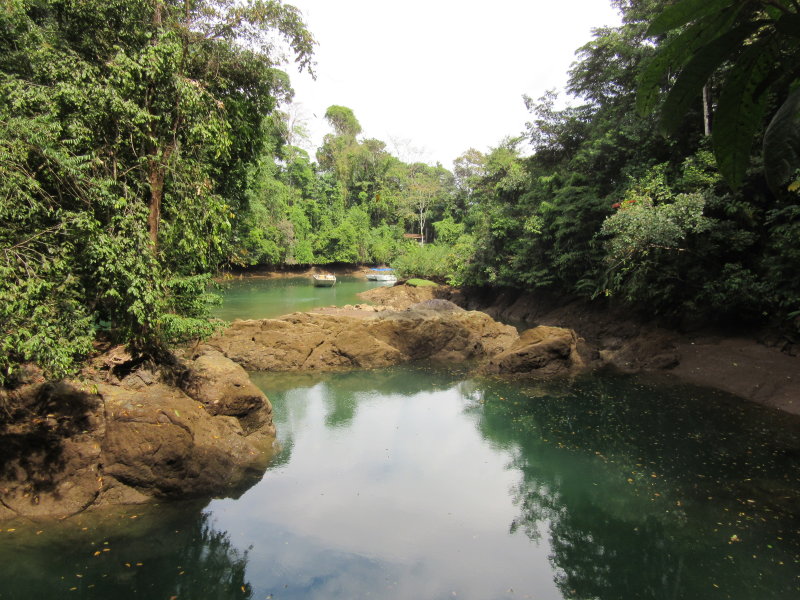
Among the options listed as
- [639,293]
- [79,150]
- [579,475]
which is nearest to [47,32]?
[79,150]

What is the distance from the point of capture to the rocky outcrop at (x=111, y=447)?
19.7ft

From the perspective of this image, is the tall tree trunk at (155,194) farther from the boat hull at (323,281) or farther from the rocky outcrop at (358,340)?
the boat hull at (323,281)

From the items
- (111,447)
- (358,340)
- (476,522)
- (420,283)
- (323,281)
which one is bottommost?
(323,281)

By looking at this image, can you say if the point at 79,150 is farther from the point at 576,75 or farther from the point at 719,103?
the point at 576,75

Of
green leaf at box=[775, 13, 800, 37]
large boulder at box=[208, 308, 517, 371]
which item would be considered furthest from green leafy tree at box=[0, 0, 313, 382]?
green leaf at box=[775, 13, 800, 37]

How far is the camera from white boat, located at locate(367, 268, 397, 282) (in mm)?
42097

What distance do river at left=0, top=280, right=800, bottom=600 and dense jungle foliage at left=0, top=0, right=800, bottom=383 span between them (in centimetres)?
234

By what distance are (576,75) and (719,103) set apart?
20060 mm

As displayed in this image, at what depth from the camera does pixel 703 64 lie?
851mm

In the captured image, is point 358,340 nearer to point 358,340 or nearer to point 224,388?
point 358,340

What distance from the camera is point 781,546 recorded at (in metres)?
5.46

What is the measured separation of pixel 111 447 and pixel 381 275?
37244mm

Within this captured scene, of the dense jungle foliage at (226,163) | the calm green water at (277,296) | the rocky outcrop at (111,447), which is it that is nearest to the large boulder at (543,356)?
the dense jungle foliage at (226,163)

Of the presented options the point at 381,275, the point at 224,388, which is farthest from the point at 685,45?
the point at 381,275
